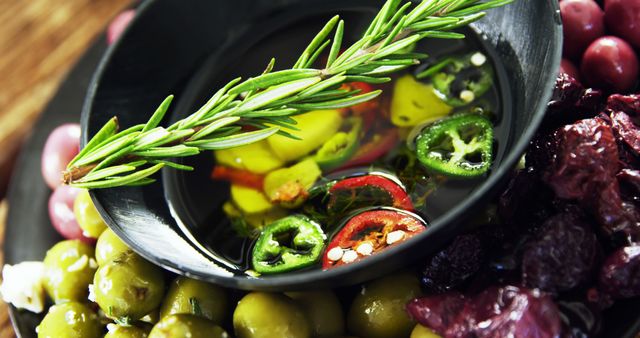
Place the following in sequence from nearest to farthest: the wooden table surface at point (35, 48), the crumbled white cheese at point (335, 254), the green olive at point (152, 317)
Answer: the crumbled white cheese at point (335, 254), the green olive at point (152, 317), the wooden table surface at point (35, 48)

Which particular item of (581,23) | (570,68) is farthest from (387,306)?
(581,23)

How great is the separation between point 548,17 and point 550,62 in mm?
146

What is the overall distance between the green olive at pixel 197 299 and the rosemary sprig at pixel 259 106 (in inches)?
10.8

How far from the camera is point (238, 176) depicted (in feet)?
6.10

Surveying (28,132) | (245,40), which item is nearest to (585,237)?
(245,40)

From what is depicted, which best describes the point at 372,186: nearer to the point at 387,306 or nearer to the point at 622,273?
the point at 387,306

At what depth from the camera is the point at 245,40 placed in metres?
2.20

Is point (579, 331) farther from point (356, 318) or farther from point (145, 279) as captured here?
point (145, 279)

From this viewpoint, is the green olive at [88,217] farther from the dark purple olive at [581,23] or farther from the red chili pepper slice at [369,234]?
the dark purple olive at [581,23]

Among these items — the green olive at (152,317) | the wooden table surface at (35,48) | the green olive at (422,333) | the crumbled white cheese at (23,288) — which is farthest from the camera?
the wooden table surface at (35,48)

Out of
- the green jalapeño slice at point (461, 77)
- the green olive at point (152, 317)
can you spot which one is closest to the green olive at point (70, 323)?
the green olive at point (152, 317)

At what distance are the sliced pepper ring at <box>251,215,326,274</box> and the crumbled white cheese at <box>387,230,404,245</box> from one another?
162 millimetres

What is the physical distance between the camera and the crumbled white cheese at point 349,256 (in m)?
1.60

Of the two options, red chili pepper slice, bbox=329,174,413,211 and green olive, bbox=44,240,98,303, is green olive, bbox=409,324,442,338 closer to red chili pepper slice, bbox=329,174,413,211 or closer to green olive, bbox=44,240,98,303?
red chili pepper slice, bbox=329,174,413,211
